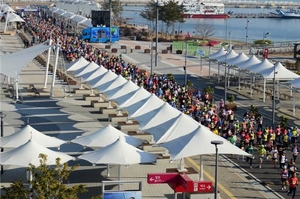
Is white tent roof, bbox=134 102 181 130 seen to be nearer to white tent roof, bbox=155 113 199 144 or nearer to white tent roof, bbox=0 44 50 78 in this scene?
white tent roof, bbox=155 113 199 144

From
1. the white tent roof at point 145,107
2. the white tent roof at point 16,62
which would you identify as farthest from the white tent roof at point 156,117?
the white tent roof at point 16,62

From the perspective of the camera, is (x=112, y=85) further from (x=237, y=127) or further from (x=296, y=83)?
(x=296, y=83)

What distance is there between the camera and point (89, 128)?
30672 mm

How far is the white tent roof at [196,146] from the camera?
72.2ft

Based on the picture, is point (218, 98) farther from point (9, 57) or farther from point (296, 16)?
point (296, 16)

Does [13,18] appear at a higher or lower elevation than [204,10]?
lower

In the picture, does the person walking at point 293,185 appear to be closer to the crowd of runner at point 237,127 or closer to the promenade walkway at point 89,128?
the crowd of runner at point 237,127

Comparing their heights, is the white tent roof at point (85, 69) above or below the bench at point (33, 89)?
above

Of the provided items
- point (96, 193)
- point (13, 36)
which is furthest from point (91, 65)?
point (13, 36)

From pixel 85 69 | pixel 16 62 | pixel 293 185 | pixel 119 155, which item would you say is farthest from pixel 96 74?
pixel 293 185

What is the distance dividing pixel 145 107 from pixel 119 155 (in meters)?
7.11

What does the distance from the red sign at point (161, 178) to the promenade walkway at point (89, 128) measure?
2445mm

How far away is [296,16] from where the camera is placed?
188000 mm

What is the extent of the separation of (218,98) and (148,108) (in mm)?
13724
